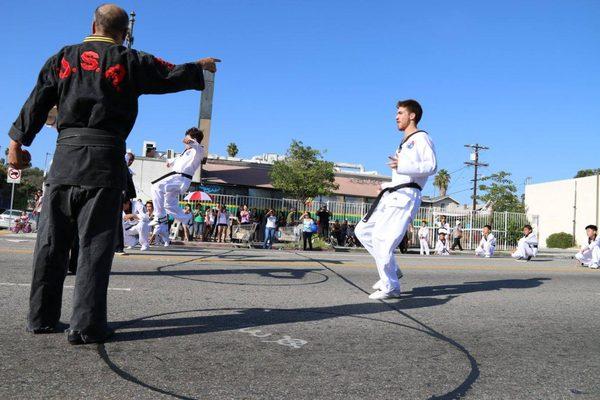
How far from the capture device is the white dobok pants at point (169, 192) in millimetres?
9789

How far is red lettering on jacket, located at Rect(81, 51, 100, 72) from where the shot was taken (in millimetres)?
3260

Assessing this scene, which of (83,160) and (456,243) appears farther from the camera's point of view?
(456,243)

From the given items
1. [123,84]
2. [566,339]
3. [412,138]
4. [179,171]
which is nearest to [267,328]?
[123,84]

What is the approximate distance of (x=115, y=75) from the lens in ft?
10.7

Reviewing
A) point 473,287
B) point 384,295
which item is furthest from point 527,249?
point 384,295

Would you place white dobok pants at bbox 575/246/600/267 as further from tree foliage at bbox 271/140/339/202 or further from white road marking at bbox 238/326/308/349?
tree foliage at bbox 271/140/339/202

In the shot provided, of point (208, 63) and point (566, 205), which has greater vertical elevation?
point (566, 205)

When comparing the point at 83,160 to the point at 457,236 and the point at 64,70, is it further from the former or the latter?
the point at 457,236

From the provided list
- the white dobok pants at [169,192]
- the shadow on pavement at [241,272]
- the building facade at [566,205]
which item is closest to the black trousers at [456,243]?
the building facade at [566,205]

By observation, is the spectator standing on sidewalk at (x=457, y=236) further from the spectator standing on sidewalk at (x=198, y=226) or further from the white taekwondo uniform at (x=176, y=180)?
the white taekwondo uniform at (x=176, y=180)

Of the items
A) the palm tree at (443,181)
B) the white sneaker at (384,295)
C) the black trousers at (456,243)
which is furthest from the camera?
the palm tree at (443,181)

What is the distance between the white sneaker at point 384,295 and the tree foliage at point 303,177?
33615 millimetres

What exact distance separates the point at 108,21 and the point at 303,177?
36.2m

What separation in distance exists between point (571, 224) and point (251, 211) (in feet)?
93.4
